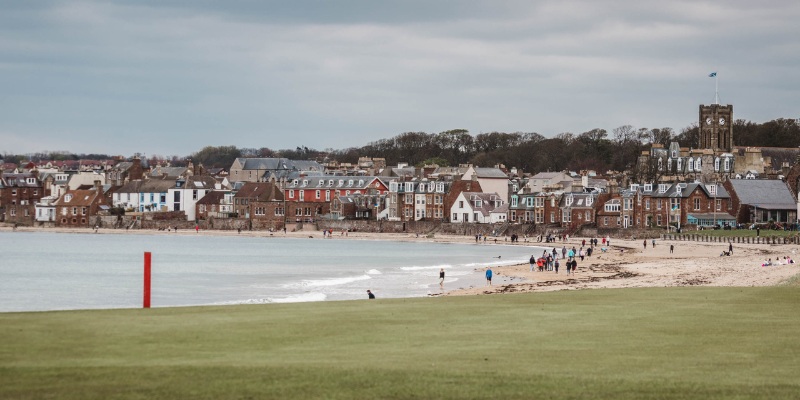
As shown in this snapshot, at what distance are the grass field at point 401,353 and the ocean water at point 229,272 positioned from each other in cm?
1797

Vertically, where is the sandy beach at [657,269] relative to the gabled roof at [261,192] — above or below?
below

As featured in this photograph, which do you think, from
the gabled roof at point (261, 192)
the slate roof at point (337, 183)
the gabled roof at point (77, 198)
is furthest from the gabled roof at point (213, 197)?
the gabled roof at point (77, 198)

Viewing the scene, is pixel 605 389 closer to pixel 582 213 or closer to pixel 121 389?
pixel 121 389

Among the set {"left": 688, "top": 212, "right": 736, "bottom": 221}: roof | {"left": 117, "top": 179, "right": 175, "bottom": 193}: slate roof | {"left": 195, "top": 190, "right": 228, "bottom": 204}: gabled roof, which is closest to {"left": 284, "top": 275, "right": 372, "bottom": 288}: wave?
{"left": 688, "top": 212, "right": 736, "bottom": 221}: roof

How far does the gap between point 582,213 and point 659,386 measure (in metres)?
Result: 94.0

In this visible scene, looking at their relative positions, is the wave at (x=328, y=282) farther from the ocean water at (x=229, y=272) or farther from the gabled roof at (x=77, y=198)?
the gabled roof at (x=77, y=198)

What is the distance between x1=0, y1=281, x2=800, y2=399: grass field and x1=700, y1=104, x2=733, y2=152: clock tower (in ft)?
391

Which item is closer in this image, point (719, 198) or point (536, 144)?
point (719, 198)

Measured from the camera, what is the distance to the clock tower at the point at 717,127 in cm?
13750

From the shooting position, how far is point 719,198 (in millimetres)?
99562

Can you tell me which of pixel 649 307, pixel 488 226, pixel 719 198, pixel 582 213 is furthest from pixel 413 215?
pixel 649 307

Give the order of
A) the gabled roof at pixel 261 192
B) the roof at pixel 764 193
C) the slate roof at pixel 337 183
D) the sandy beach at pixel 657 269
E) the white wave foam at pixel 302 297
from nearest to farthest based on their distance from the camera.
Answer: the white wave foam at pixel 302 297, the sandy beach at pixel 657 269, the roof at pixel 764 193, the slate roof at pixel 337 183, the gabled roof at pixel 261 192

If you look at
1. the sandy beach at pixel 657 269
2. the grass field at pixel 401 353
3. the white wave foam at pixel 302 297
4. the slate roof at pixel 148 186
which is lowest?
the white wave foam at pixel 302 297

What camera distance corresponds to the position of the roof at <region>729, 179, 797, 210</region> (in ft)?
325
